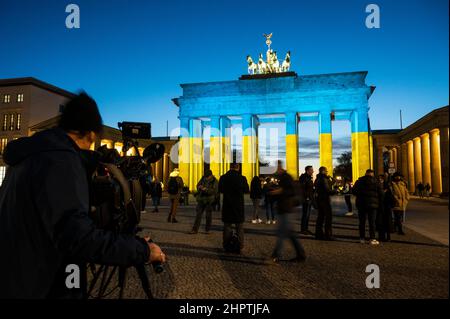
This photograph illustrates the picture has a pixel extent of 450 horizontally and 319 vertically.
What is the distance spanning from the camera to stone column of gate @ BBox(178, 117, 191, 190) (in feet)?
136

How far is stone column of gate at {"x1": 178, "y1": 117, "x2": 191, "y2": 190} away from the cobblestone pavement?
107 ft

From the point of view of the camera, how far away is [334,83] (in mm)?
37938

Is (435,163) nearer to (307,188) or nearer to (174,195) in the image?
(307,188)

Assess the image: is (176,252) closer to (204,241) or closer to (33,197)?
(204,241)

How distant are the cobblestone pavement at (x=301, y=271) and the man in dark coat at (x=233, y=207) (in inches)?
→ 18.7

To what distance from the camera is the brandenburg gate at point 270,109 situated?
3756 cm

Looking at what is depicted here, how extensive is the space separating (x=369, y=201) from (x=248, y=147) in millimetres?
31505

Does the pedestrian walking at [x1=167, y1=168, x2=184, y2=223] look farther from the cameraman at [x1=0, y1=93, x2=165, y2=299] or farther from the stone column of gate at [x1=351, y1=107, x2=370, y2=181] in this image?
the stone column of gate at [x1=351, y1=107, x2=370, y2=181]

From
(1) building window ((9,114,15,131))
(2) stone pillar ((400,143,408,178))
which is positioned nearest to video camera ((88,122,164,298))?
(1) building window ((9,114,15,131))

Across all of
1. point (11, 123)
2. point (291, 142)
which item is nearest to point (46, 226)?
point (291, 142)

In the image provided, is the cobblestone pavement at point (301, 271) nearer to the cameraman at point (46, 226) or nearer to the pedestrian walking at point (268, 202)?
the pedestrian walking at point (268, 202)

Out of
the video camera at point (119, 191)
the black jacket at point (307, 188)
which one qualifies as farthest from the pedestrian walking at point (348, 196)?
the video camera at point (119, 191)

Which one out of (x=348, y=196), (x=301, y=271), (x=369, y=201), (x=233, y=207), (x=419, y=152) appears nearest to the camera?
(x=301, y=271)

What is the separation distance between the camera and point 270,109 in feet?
131
